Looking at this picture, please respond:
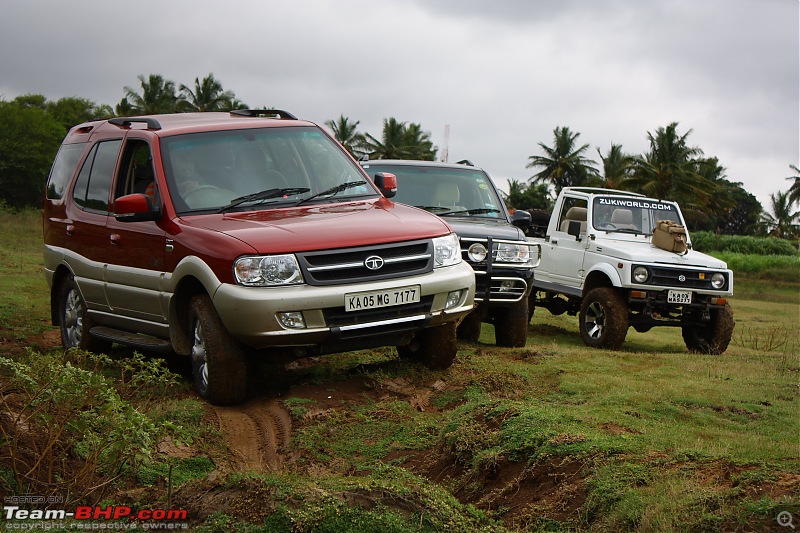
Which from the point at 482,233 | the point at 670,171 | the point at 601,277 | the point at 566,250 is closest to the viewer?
the point at 482,233

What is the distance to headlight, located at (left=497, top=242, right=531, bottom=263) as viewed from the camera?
32.5ft

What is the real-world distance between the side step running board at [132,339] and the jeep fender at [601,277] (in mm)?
6666

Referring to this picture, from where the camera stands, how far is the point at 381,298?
696 centimetres

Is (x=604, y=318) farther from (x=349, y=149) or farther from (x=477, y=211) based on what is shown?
(x=349, y=149)

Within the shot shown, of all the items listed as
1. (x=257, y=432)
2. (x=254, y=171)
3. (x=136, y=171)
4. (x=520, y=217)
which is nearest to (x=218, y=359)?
(x=257, y=432)

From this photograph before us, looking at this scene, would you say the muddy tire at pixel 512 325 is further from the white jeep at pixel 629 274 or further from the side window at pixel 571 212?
the side window at pixel 571 212

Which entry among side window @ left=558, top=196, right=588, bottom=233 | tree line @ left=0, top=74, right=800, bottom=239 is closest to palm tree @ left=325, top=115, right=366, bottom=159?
tree line @ left=0, top=74, right=800, bottom=239

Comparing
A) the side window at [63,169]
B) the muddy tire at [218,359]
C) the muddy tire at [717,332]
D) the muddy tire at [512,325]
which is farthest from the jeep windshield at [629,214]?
the muddy tire at [218,359]

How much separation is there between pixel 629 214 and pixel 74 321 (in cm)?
795

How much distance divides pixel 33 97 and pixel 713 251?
51.8 metres

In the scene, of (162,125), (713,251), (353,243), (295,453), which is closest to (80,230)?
(162,125)

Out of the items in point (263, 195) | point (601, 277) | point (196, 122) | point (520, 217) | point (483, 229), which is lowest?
point (601, 277)

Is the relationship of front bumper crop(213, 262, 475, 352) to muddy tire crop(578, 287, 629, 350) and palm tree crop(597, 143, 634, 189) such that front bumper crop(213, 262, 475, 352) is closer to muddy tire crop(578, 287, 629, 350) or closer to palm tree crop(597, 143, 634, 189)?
muddy tire crop(578, 287, 629, 350)

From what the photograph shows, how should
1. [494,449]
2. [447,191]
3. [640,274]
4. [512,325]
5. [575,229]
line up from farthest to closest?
[575,229], [640,274], [447,191], [512,325], [494,449]
